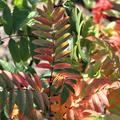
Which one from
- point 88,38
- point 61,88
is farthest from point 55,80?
point 88,38

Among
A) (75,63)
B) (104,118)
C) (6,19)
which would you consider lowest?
(104,118)

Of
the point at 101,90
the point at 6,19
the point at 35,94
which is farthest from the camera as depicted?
the point at 6,19

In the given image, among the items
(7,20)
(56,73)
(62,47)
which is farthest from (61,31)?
(7,20)

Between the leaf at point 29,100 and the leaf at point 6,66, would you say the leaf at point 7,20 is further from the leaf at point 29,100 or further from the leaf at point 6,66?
the leaf at point 29,100

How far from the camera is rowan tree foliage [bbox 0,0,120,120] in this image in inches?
44.5

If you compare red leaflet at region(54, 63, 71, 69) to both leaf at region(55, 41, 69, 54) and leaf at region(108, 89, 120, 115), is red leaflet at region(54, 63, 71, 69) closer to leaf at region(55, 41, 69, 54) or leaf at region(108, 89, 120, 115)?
leaf at region(55, 41, 69, 54)

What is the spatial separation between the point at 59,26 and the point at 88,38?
0.95 feet

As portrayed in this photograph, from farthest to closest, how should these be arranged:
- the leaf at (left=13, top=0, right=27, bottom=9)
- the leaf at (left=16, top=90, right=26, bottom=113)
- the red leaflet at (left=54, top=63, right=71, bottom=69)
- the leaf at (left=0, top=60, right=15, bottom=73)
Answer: the leaf at (left=13, top=0, right=27, bottom=9)
the leaf at (left=0, top=60, right=15, bottom=73)
the red leaflet at (left=54, top=63, right=71, bottom=69)
the leaf at (left=16, top=90, right=26, bottom=113)

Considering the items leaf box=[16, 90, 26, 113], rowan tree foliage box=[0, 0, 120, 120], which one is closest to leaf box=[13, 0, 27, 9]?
rowan tree foliage box=[0, 0, 120, 120]

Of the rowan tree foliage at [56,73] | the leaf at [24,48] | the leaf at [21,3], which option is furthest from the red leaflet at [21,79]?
the leaf at [21,3]

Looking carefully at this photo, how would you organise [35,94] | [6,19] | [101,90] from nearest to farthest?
[35,94]
[101,90]
[6,19]

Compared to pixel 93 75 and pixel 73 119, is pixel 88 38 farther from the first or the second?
pixel 73 119

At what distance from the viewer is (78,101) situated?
128cm

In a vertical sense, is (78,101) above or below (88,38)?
Result: below
